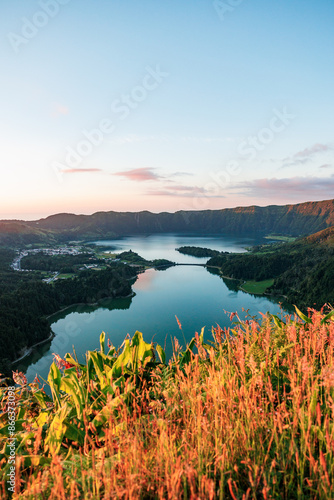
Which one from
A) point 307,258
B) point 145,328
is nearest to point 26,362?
point 145,328

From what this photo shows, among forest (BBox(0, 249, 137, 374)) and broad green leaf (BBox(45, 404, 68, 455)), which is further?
forest (BBox(0, 249, 137, 374))

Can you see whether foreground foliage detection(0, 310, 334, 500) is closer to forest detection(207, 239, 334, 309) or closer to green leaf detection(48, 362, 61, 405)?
green leaf detection(48, 362, 61, 405)

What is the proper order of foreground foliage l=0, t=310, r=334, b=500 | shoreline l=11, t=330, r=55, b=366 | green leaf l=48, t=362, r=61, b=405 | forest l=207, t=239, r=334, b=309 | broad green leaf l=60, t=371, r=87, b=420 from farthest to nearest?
forest l=207, t=239, r=334, b=309 < shoreline l=11, t=330, r=55, b=366 < green leaf l=48, t=362, r=61, b=405 < broad green leaf l=60, t=371, r=87, b=420 < foreground foliage l=0, t=310, r=334, b=500

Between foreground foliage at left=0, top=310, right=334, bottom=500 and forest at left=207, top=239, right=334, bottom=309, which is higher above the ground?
foreground foliage at left=0, top=310, right=334, bottom=500

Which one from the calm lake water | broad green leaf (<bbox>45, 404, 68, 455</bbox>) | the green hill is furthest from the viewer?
the green hill

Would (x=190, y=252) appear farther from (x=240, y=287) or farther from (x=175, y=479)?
(x=175, y=479)

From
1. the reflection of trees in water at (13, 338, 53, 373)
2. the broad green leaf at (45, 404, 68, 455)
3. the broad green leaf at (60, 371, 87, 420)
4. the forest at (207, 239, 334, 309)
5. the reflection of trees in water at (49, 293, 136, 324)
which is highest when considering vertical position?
the broad green leaf at (60, 371, 87, 420)

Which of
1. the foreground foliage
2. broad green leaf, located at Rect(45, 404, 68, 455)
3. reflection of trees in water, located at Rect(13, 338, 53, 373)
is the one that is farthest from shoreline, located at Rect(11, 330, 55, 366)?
broad green leaf, located at Rect(45, 404, 68, 455)
